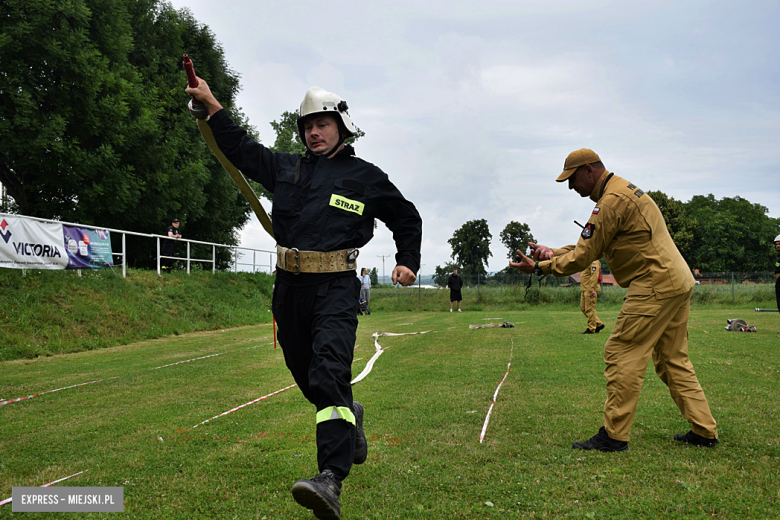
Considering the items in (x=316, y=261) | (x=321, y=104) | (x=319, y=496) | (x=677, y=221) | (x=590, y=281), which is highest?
(x=677, y=221)

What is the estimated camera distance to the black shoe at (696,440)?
4.03 m

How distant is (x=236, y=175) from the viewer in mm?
3893

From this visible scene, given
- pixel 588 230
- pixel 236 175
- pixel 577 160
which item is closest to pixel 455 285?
pixel 577 160

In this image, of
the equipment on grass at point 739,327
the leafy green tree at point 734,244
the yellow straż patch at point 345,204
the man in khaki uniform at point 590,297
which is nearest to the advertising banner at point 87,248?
the yellow straż patch at point 345,204

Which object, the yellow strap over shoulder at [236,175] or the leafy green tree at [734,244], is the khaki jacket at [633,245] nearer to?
the yellow strap over shoulder at [236,175]

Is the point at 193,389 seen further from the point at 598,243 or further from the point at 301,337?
the point at 598,243

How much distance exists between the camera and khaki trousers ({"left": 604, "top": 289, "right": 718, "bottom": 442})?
158 inches

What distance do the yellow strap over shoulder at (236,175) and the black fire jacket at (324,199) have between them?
4.4 inches

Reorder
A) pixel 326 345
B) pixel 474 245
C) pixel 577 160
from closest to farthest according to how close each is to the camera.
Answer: pixel 326 345 < pixel 577 160 < pixel 474 245

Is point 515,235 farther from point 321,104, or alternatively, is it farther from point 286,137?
point 321,104

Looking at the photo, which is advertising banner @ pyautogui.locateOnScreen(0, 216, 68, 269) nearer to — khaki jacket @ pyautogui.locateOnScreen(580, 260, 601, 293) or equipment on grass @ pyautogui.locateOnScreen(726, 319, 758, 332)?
khaki jacket @ pyautogui.locateOnScreen(580, 260, 601, 293)

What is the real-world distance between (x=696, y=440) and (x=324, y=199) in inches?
138

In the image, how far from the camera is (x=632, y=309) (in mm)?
4125

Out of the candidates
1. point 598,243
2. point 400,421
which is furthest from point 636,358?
point 400,421
